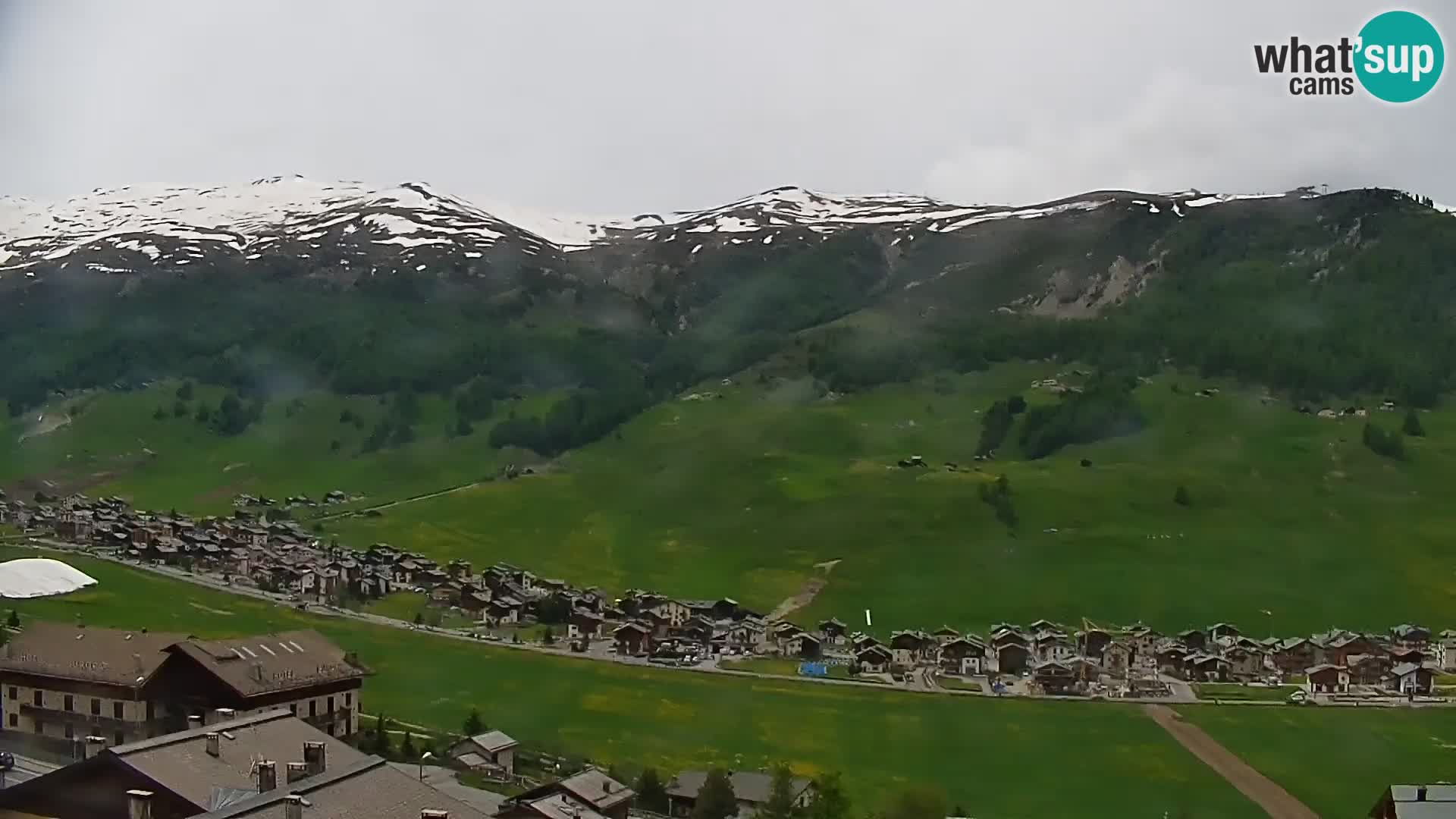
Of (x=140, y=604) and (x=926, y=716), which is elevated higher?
(x=140, y=604)

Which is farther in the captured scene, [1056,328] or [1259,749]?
[1056,328]

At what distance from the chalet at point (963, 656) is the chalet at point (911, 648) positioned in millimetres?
274

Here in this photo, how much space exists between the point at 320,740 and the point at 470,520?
2107cm

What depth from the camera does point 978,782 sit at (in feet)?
43.7

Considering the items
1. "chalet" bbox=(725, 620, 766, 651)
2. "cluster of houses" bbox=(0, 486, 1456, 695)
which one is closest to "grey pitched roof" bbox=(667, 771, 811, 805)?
"cluster of houses" bbox=(0, 486, 1456, 695)

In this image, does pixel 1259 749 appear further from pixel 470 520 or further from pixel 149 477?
pixel 149 477

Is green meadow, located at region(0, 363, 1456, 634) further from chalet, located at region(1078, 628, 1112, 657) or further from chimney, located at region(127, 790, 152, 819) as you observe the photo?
chimney, located at region(127, 790, 152, 819)

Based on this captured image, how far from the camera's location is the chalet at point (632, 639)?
19312 mm

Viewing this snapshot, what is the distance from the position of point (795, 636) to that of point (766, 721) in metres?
4.58

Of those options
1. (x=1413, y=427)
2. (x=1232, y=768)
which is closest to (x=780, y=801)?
(x=1232, y=768)

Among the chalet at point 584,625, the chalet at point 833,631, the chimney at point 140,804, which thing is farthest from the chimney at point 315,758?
the chalet at point 833,631

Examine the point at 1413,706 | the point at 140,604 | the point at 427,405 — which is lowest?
the point at 1413,706

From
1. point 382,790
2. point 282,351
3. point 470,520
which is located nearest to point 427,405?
point 282,351

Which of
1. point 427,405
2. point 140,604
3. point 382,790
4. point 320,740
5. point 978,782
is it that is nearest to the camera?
point 382,790
